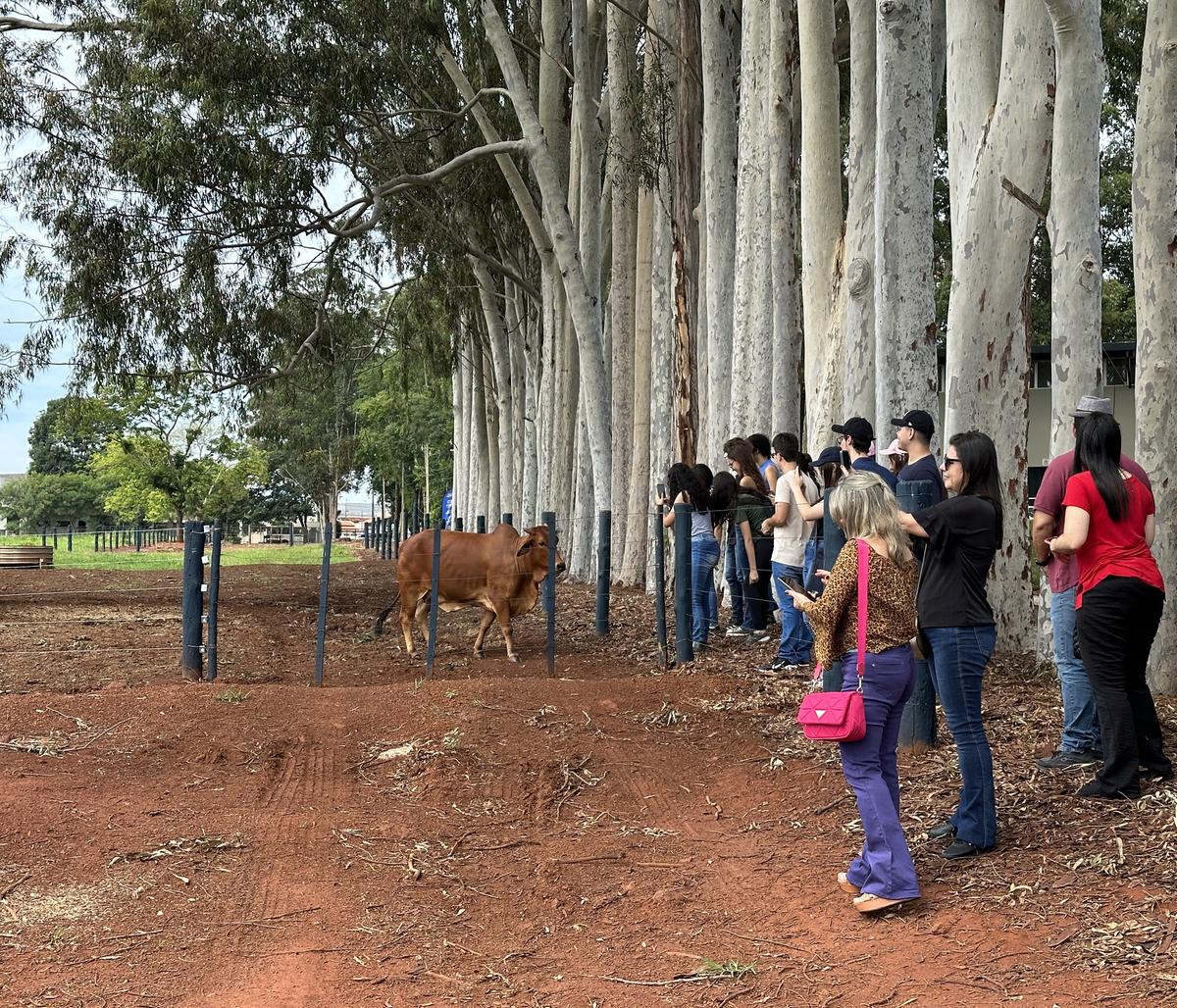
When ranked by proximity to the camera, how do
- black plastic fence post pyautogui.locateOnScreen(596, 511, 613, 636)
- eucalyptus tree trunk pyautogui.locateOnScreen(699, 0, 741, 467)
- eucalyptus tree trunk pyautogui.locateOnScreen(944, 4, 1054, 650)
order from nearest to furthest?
eucalyptus tree trunk pyautogui.locateOnScreen(944, 4, 1054, 650) → black plastic fence post pyautogui.locateOnScreen(596, 511, 613, 636) → eucalyptus tree trunk pyautogui.locateOnScreen(699, 0, 741, 467)

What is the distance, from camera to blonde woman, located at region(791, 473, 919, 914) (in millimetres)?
5098

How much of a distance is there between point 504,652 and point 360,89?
1160 centimetres

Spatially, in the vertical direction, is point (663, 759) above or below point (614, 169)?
below

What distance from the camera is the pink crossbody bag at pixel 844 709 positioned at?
5031 millimetres

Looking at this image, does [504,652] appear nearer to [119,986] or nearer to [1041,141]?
[1041,141]

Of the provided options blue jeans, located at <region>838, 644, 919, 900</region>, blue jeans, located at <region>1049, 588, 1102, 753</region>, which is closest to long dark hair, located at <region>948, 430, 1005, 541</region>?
blue jeans, located at <region>838, 644, 919, 900</region>

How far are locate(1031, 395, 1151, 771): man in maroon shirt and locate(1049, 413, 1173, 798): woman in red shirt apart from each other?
0.30 meters

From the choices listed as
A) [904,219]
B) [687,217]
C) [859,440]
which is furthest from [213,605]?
[687,217]

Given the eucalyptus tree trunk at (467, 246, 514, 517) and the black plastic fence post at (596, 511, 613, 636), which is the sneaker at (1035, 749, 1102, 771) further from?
the eucalyptus tree trunk at (467, 246, 514, 517)

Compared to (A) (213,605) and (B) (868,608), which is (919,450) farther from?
(A) (213,605)

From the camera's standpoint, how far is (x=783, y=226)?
45.4 feet

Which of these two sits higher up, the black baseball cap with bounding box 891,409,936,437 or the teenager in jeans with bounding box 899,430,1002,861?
the black baseball cap with bounding box 891,409,936,437

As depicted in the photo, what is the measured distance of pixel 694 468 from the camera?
1205 centimetres

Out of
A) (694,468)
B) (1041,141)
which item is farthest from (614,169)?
(1041,141)
